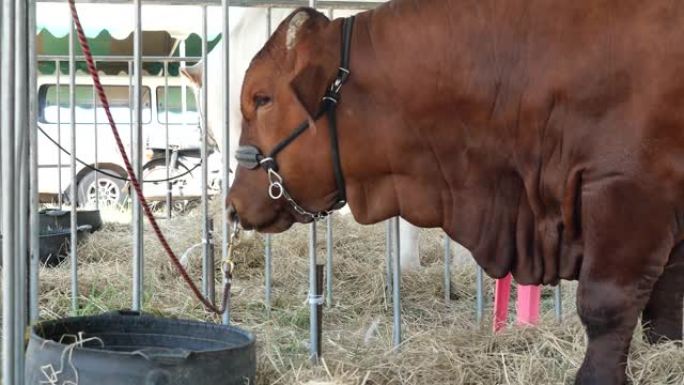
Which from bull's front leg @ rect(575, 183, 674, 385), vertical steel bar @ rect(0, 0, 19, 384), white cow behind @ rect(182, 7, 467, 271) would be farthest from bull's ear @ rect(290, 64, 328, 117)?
white cow behind @ rect(182, 7, 467, 271)

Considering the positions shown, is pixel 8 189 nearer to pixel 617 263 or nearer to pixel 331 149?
pixel 331 149

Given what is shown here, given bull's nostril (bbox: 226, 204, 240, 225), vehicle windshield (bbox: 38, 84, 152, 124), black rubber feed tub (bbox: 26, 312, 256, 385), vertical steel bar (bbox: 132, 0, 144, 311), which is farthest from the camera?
vehicle windshield (bbox: 38, 84, 152, 124)

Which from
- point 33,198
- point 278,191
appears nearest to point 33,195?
point 33,198

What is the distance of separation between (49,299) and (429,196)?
268cm

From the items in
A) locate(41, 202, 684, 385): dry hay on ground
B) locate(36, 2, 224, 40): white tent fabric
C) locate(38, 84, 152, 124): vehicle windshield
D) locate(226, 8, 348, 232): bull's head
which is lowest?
locate(41, 202, 684, 385): dry hay on ground

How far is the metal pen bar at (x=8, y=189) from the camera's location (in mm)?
1836

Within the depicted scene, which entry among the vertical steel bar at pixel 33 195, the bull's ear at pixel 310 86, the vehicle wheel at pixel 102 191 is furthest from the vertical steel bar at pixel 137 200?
the vehicle wheel at pixel 102 191

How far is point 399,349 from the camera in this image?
10.9 ft

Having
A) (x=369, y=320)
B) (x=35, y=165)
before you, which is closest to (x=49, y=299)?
(x=35, y=165)

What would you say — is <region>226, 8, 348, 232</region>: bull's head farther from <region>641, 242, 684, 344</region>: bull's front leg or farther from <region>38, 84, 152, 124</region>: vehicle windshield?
<region>38, 84, 152, 124</region>: vehicle windshield

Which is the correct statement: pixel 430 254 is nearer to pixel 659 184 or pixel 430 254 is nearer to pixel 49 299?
pixel 49 299

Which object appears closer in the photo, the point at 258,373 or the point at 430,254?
the point at 258,373

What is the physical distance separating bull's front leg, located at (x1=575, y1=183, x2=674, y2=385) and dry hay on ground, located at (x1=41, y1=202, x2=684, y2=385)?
0.32 metres

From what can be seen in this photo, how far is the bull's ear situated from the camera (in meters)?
2.59
